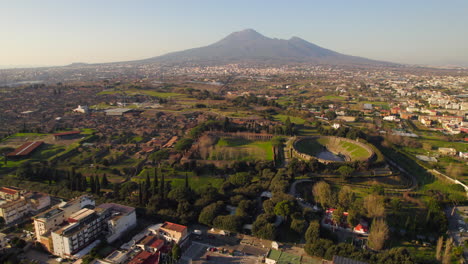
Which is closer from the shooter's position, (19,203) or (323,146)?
(19,203)

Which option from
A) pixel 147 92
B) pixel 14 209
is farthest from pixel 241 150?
pixel 147 92

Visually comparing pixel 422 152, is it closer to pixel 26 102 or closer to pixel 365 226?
pixel 365 226

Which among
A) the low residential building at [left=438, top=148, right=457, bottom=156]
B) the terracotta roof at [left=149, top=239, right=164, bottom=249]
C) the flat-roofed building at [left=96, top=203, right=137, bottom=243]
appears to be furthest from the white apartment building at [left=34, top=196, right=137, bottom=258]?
the low residential building at [left=438, top=148, right=457, bottom=156]

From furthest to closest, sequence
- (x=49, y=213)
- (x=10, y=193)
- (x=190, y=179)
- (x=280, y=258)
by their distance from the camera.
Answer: (x=190, y=179)
(x=10, y=193)
(x=49, y=213)
(x=280, y=258)

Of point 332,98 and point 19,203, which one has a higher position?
point 332,98

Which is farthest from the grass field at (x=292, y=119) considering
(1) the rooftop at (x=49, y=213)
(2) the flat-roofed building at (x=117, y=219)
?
(1) the rooftop at (x=49, y=213)

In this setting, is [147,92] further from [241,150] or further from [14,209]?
[14,209]

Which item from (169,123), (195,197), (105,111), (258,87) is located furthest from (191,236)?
(258,87)
